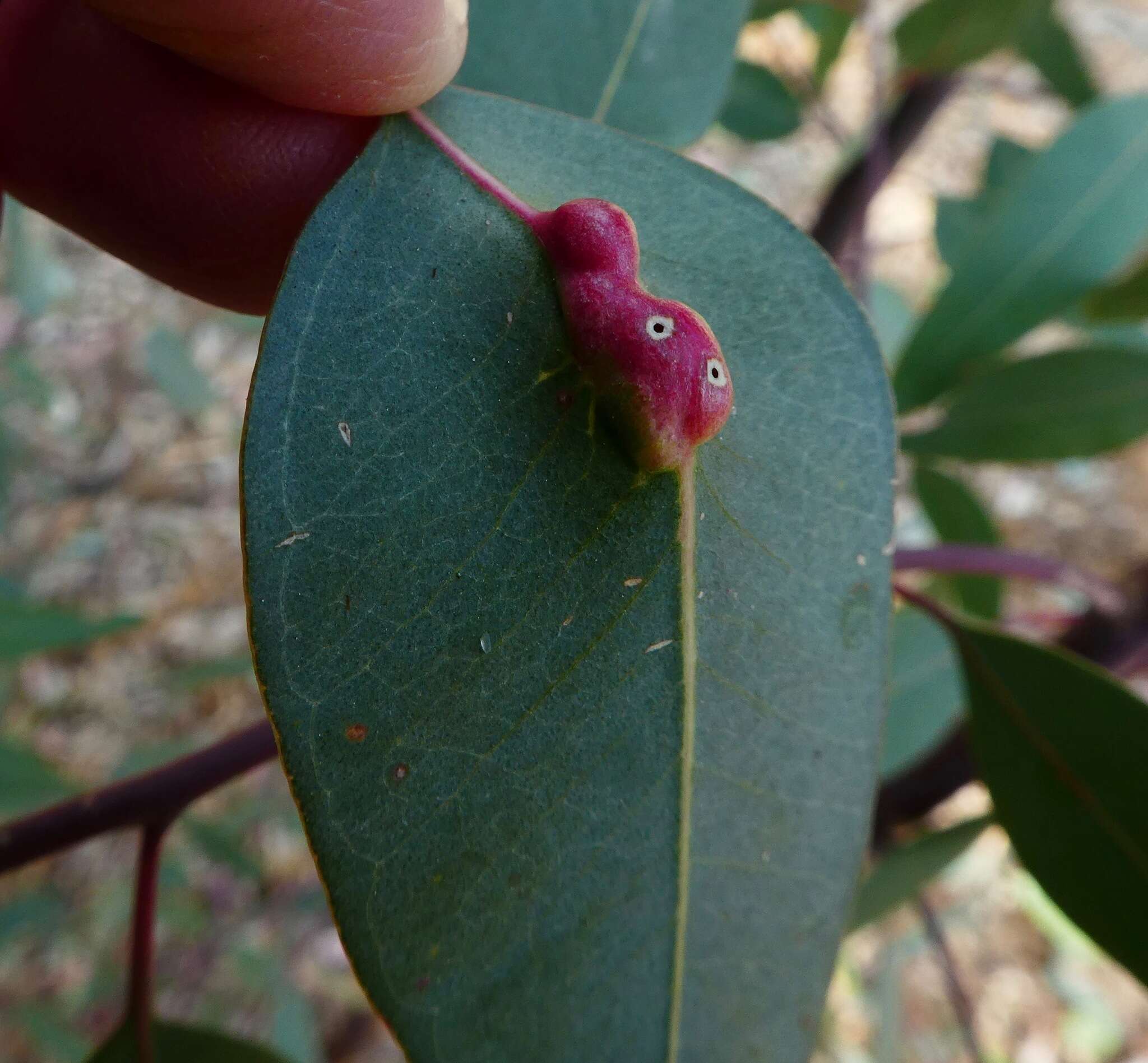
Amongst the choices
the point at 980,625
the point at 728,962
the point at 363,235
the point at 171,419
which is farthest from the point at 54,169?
the point at 171,419

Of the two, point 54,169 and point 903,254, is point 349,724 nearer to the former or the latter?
point 54,169

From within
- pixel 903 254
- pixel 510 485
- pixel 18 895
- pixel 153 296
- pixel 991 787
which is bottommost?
pixel 18 895

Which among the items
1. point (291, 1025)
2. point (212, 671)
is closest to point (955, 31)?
point (212, 671)

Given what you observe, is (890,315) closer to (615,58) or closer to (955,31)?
(955,31)

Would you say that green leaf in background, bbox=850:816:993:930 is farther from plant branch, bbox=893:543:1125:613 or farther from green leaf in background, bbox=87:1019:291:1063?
green leaf in background, bbox=87:1019:291:1063

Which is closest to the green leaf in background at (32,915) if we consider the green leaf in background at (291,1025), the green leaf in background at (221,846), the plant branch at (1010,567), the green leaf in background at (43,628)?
the green leaf in background at (221,846)

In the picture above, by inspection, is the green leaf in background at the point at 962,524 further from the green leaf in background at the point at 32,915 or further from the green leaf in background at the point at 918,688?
the green leaf in background at the point at 32,915
